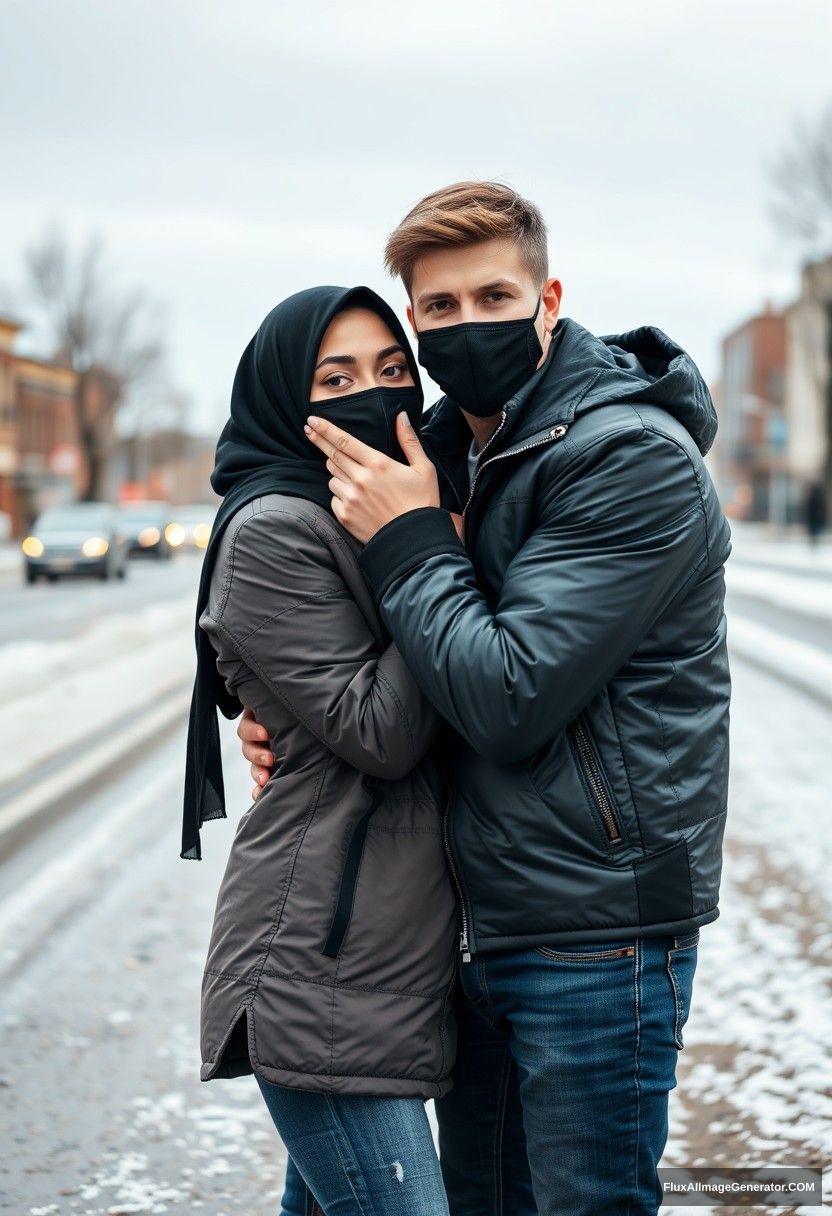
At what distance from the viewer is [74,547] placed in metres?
31.6

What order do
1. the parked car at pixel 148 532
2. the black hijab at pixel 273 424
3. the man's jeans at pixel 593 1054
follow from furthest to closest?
the parked car at pixel 148 532 < the black hijab at pixel 273 424 < the man's jeans at pixel 593 1054

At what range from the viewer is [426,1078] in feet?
6.83

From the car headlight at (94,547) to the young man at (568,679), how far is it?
30114 mm

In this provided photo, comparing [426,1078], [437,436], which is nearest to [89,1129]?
[426,1078]

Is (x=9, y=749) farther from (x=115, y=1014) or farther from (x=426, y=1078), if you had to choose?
(x=426, y=1078)

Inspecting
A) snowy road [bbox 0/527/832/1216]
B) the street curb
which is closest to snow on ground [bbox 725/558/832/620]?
the street curb

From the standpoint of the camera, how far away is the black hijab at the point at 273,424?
7.15 feet

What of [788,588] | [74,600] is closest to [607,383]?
[74,600]

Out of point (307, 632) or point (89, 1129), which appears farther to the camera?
point (89, 1129)

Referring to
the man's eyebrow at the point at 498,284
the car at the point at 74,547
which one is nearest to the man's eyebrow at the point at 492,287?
the man's eyebrow at the point at 498,284

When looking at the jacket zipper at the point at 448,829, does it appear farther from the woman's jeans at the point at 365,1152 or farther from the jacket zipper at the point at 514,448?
the woman's jeans at the point at 365,1152

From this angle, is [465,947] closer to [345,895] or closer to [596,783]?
[345,895]

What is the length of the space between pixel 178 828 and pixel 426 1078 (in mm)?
5679

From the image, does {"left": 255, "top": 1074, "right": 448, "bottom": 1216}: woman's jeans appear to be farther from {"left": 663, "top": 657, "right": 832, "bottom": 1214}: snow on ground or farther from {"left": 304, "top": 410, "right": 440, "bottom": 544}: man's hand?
{"left": 663, "top": 657, "right": 832, "bottom": 1214}: snow on ground
